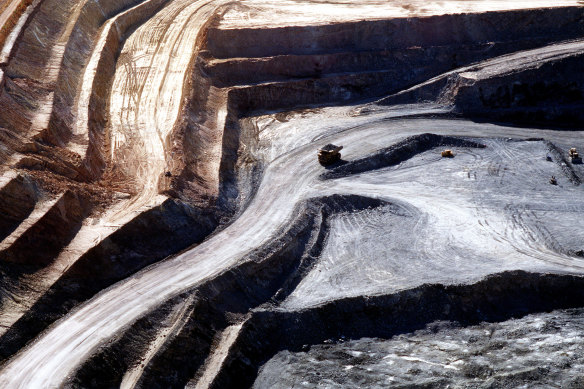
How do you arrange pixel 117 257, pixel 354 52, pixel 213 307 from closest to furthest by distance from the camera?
1. pixel 213 307
2. pixel 117 257
3. pixel 354 52

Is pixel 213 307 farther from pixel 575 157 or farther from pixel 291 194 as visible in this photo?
pixel 575 157

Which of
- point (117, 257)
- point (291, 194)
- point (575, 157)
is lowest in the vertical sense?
point (117, 257)

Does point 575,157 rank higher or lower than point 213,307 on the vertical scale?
higher

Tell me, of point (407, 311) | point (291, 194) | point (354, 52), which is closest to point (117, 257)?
point (291, 194)

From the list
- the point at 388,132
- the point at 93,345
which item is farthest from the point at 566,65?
the point at 93,345

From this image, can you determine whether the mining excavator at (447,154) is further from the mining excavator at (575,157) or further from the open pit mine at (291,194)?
the mining excavator at (575,157)

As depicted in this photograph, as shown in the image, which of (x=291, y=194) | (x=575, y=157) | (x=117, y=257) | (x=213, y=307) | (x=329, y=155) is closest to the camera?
(x=213, y=307)
